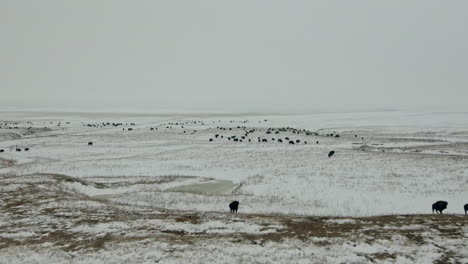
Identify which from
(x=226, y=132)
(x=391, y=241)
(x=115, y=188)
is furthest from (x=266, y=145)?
(x=391, y=241)

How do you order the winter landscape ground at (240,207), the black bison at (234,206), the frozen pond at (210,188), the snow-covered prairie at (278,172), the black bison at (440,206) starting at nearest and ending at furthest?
the winter landscape ground at (240,207), the black bison at (440,206), the black bison at (234,206), the snow-covered prairie at (278,172), the frozen pond at (210,188)

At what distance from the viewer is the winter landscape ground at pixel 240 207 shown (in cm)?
1041

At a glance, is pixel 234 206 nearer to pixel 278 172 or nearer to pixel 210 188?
pixel 210 188

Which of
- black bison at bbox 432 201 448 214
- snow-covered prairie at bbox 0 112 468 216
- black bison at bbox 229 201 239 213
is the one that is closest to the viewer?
black bison at bbox 432 201 448 214

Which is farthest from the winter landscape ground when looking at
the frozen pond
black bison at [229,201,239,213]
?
black bison at [229,201,239,213]

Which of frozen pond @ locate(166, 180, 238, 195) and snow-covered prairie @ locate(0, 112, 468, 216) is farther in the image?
frozen pond @ locate(166, 180, 238, 195)

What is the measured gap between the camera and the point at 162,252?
34.0ft

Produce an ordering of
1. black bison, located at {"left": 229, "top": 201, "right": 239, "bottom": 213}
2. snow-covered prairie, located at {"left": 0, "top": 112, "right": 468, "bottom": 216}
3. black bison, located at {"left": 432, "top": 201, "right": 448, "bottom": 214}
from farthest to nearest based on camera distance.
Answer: snow-covered prairie, located at {"left": 0, "top": 112, "right": 468, "bottom": 216} → black bison, located at {"left": 229, "top": 201, "right": 239, "bottom": 213} → black bison, located at {"left": 432, "top": 201, "right": 448, "bottom": 214}

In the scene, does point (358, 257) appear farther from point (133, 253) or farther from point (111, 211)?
point (111, 211)

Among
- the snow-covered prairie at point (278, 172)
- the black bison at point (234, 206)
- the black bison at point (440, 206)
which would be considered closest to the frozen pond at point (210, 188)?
the snow-covered prairie at point (278, 172)

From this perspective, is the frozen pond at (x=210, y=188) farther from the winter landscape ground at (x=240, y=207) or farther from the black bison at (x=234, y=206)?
the black bison at (x=234, y=206)

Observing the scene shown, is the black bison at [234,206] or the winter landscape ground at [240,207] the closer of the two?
the winter landscape ground at [240,207]

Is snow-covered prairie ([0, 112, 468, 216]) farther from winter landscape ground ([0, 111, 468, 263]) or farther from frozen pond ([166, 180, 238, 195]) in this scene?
frozen pond ([166, 180, 238, 195])

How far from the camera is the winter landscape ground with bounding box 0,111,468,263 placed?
10.4 metres
